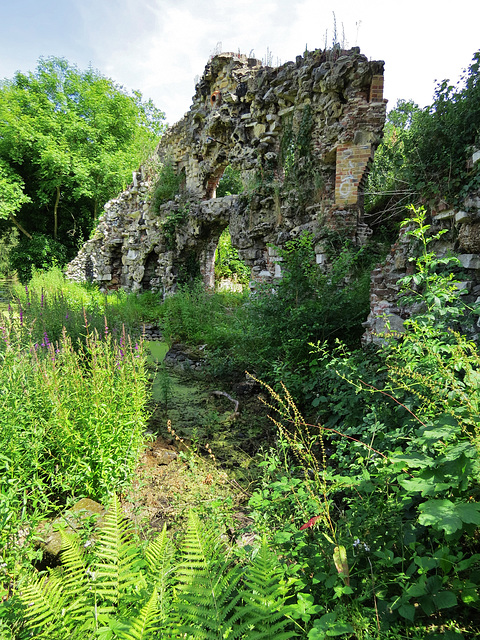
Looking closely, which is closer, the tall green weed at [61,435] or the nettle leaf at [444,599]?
the nettle leaf at [444,599]

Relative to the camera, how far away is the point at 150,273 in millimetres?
14062

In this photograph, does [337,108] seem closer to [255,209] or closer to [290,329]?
[255,209]

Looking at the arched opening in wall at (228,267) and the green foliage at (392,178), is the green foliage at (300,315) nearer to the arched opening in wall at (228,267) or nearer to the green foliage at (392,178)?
the green foliage at (392,178)

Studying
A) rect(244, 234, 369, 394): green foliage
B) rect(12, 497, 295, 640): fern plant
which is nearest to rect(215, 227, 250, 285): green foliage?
rect(244, 234, 369, 394): green foliage

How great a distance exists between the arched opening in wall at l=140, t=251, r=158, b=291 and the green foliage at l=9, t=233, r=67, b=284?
8.50 meters

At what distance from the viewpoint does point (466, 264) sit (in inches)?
Result: 120

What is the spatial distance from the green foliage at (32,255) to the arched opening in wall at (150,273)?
850 centimetres

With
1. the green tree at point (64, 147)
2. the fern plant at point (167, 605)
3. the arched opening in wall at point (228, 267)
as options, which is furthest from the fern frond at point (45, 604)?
the green tree at point (64, 147)

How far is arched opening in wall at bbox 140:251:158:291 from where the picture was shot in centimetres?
1385

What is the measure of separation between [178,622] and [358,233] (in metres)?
6.84

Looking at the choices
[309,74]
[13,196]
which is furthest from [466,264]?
[13,196]

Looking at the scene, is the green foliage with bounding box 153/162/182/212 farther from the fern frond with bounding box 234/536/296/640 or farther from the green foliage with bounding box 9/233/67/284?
the fern frond with bounding box 234/536/296/640

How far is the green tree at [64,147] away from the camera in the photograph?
58.7 ft

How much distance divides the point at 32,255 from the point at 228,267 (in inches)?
467
